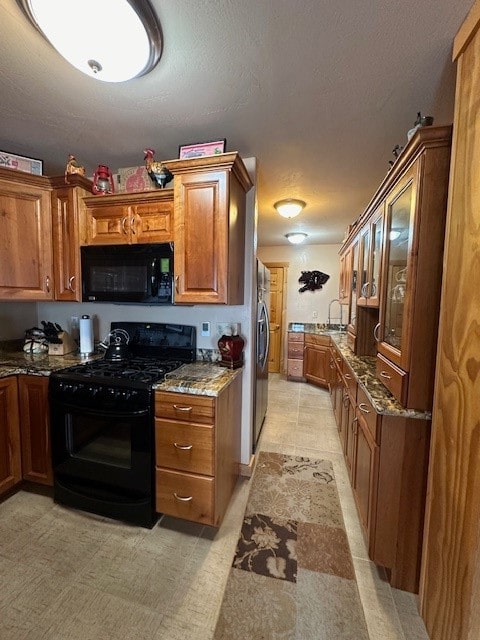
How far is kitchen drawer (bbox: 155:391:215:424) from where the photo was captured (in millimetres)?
1523

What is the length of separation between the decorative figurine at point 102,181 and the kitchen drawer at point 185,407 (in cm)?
160

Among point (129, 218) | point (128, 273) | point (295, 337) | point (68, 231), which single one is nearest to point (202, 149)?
point (129, 218)

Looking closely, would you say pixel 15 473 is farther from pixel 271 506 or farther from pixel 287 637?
pixel 287 637

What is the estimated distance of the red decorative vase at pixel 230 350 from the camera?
197 cm

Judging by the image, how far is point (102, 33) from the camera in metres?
1.03

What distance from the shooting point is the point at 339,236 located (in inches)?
176

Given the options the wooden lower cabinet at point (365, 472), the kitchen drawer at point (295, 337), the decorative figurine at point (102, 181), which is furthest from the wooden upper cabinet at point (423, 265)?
the kitchen drawer at point (295, 337)

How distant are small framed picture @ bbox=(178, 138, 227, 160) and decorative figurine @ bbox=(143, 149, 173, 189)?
18cm

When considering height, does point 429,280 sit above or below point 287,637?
above

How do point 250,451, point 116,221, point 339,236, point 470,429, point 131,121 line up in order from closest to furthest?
point 470,429 < point 131,121 < point 116,221 < point 250,451 < point 339,236

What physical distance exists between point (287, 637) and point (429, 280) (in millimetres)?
1693

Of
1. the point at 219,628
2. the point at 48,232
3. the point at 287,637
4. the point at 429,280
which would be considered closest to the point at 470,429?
the point at 429,280

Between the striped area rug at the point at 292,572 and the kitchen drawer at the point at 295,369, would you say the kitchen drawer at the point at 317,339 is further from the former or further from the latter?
the striped area rug at the point at 292,572

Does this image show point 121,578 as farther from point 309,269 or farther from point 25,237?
point 309,269
